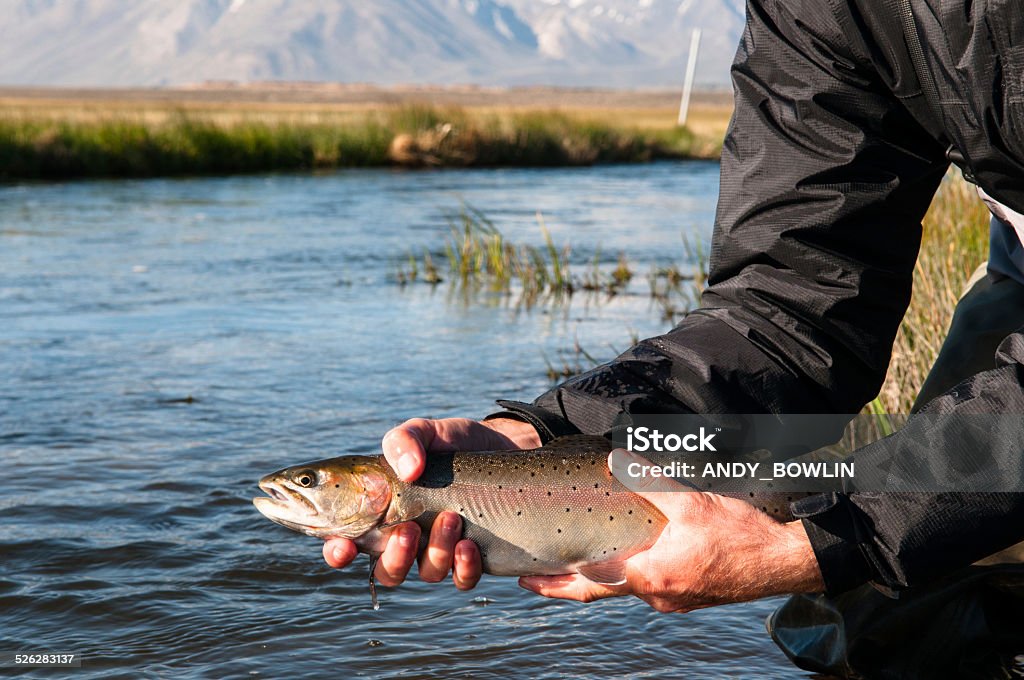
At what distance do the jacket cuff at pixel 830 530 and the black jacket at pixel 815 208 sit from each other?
39cm

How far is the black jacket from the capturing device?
2131 millimetres

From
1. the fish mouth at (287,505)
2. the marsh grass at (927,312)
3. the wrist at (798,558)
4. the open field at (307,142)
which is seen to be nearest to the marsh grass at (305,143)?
the open field at (307,142)

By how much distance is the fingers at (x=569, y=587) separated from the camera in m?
2.21

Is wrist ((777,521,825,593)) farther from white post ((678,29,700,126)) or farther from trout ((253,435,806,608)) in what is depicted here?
white post ((678,29,700,126))

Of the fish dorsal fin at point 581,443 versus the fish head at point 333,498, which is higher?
the fish dorsal fin at point 581,443

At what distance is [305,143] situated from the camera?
23.0 m

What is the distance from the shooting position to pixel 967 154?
213cm

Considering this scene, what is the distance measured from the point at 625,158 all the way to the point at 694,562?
2593 centimetres

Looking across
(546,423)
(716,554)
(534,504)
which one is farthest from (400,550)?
(716,554)

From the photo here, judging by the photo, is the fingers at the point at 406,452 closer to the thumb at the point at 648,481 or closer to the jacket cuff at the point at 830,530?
the thumb at the point at 648,481

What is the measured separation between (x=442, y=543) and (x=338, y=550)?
7.4 inches

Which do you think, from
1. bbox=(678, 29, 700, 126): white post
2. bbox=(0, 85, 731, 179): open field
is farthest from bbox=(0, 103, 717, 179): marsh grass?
bbox=(678, 29, 700, 126): white post

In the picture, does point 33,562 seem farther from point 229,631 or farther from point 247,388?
point 247,388

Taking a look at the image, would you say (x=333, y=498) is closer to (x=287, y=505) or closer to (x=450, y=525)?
(x=287, y=505)
